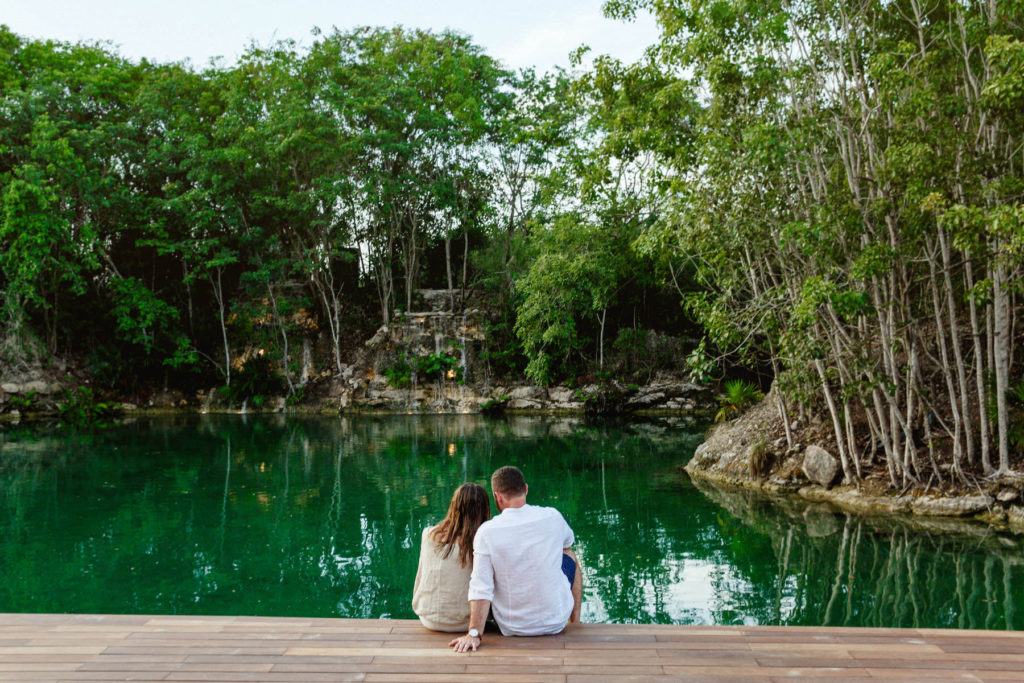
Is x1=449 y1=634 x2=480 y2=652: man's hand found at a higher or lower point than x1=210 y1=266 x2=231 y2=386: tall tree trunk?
lower

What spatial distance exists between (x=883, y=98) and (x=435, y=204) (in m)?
19.3

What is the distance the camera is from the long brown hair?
3783mm

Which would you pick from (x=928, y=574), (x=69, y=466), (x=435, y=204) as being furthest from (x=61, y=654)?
(x=435, y=204)

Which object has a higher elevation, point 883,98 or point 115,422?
point 883,98

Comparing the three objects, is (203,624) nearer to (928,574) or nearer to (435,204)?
(928,574)

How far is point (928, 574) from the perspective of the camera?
22.8 feet

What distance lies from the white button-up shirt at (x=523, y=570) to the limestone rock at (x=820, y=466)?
779cm

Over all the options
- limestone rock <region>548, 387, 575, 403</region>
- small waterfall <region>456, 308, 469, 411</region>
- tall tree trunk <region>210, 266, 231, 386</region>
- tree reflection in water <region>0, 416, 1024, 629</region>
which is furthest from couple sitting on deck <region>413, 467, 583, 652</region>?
tall tree trunk <region>210, 266, 231, 386</region>

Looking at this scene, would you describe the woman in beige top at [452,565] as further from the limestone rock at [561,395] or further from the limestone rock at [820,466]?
the limestone rock at [561,395]

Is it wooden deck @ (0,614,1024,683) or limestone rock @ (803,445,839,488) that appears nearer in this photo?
wooden deck @ (0,614,1024,683)

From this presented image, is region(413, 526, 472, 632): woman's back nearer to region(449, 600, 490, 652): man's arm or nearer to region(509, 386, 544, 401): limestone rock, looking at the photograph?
region(449, 600, 490, 652): man's arm

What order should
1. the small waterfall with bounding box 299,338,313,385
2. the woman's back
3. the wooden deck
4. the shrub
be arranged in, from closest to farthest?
the wooden deck < the woman's back < the shrub < the small waterfall with bounding box 299,338,313,385

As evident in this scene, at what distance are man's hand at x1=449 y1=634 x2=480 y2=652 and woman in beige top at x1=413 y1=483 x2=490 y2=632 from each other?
0.93 ft

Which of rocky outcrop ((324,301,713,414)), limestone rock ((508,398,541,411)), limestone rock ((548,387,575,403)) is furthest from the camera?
limestone rock ((508,398,541,411))
